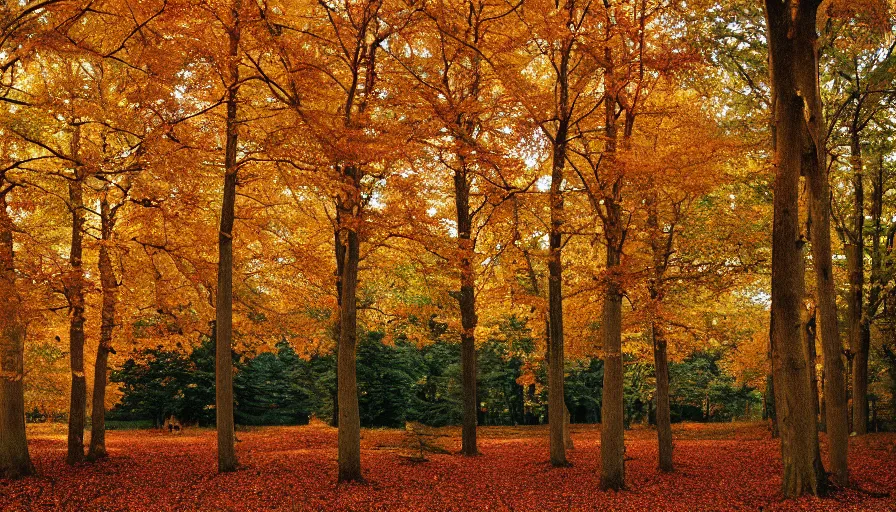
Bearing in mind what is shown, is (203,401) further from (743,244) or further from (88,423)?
(743,244)

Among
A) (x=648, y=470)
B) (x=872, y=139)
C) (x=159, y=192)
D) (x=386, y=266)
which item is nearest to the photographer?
(x=159, y=192)

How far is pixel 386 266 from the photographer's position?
19109 mm

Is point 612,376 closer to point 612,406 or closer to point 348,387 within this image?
point 612,406

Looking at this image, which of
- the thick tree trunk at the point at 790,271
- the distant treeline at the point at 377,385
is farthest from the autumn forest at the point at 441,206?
the distant treeline at the point at 377,385

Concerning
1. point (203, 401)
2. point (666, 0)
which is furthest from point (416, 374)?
point (666, 0)

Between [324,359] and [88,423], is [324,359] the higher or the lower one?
the higher one

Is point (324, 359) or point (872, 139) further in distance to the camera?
point (324, 359)

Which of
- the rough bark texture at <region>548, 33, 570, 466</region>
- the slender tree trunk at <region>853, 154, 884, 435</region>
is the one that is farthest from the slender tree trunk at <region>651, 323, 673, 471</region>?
the slender tree trunk at <region>853, 154, 884, 435</region>

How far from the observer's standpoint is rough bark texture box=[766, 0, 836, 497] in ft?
A: 32.1

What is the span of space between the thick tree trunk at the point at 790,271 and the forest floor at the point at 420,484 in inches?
25.3

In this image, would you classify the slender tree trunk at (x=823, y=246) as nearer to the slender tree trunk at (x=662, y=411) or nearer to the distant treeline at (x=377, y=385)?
the slender tree trunk at (x=662, y=411)

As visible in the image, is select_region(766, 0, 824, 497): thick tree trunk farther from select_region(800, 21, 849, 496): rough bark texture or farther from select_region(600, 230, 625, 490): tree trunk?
select_region(600, 230, 625, 490): tree trunk

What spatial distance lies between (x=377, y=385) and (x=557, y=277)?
24.1 m

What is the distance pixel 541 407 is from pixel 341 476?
94.6 ft
